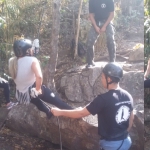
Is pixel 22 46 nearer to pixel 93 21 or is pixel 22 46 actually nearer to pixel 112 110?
pixel 93 21

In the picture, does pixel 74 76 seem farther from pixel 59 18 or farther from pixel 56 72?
pixel 59 18

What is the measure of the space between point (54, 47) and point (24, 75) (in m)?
0.31

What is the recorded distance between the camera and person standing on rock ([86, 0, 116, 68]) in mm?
1997

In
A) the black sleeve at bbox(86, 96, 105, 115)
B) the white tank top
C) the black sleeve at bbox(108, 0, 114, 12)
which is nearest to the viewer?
the black sleeve at bbox(86, 96, 105, 115)

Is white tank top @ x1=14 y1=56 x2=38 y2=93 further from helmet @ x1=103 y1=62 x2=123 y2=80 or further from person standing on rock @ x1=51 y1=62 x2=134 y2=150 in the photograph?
helmet @ x1=103 y1=62 x2=123 y2=80

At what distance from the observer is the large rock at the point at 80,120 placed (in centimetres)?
207

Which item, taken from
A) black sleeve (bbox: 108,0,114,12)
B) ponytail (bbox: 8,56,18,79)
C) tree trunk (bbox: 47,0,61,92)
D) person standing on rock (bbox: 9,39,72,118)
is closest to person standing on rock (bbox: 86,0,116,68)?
black sleeve (bbox: 108,0,114,12)

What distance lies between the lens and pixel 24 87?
7.15 feet

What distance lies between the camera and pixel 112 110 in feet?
5.48

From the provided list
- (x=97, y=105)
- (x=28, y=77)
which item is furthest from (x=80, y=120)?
(x=97, y=105)

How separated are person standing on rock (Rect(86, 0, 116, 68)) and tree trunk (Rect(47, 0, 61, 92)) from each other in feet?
0.79

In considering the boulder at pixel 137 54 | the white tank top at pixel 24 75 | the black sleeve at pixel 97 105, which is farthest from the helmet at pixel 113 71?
the white tank top at pixel 24 75

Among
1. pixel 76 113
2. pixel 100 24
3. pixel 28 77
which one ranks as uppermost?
pixel 100 24

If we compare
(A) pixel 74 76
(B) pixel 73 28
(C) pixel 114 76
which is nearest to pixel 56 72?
(A) pixel 74 76
